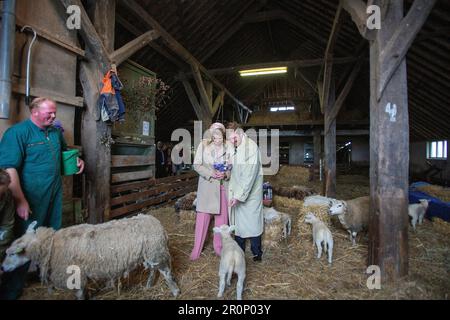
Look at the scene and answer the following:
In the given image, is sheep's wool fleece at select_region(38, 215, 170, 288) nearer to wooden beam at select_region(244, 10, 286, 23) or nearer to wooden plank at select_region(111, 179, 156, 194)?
wooden plank at select_region(111, 179, 156, 194)

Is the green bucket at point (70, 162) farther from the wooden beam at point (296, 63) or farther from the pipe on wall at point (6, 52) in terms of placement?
the wooden beam at point (296, 63)

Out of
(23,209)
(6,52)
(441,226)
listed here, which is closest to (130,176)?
(23,209)

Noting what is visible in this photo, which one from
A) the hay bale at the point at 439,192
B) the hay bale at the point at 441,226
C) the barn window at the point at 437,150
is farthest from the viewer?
the barn window at the point at 437,150

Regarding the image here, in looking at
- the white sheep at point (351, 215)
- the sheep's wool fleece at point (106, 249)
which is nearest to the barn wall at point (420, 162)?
the white sheep at point (351, 215)

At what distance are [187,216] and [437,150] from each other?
10899mm

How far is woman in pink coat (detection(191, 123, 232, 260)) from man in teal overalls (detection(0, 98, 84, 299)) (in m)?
1.53

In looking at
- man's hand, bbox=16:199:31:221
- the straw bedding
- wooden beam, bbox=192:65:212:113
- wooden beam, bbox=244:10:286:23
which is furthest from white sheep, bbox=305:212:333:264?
wooden beam, bbox=244:10:286:23

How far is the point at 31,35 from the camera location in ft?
8.95

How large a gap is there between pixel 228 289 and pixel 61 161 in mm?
2166

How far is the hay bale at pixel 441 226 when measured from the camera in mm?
4184

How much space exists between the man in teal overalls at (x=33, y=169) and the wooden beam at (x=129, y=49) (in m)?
1.79

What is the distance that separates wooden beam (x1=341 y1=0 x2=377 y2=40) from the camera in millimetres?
2588
